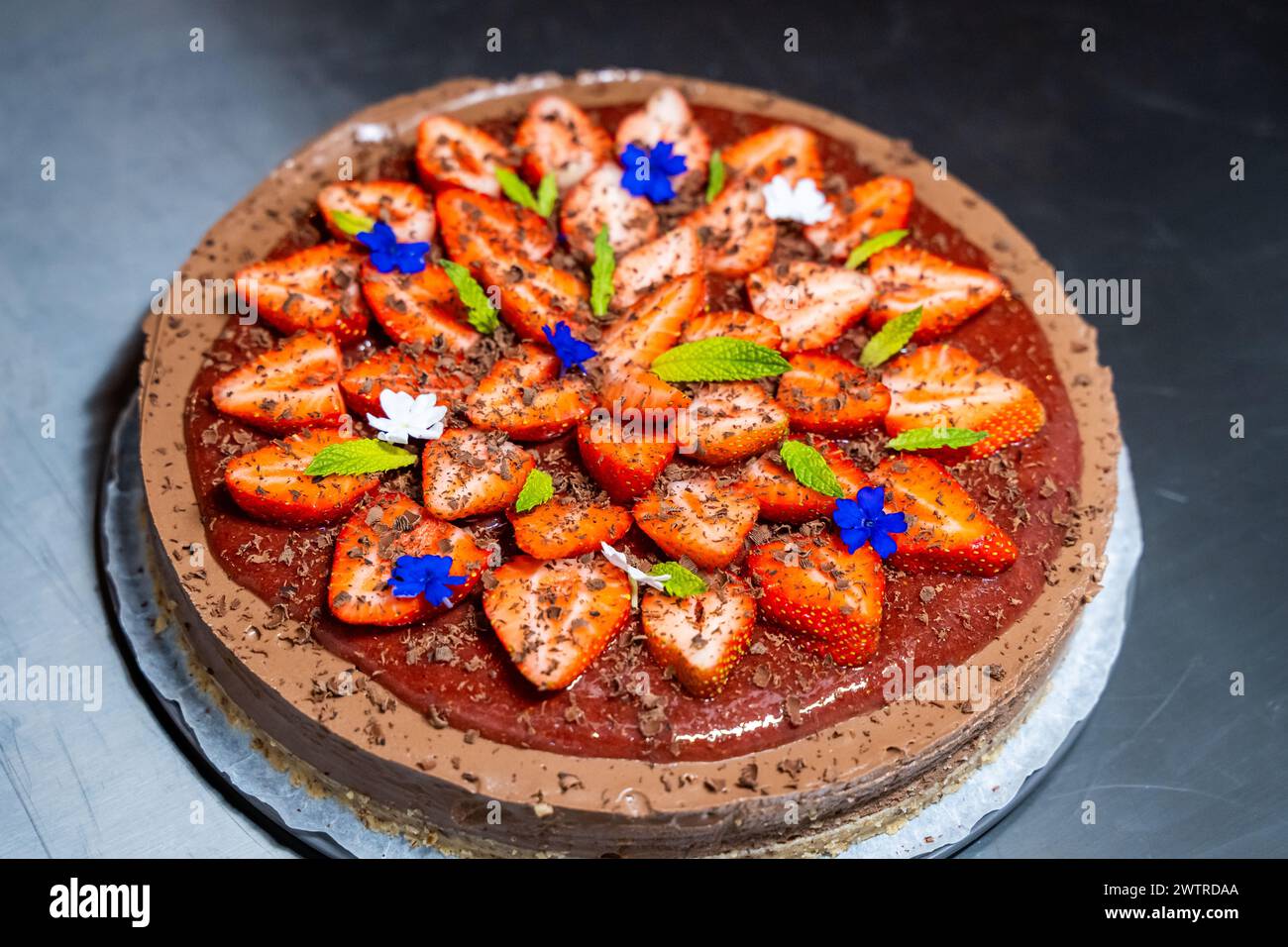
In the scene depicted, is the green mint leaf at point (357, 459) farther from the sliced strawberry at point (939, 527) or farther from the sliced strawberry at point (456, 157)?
the sliced strawberry at point (939, 527)

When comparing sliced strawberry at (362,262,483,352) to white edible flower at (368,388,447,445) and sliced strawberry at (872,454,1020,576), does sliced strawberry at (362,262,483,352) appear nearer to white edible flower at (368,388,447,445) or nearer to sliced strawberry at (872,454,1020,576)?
white edible flower at (368,388,447,445)

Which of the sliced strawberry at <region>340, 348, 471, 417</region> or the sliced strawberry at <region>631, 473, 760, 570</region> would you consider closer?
the sliced strawberry at <region>631, 473, 760, 570</region>

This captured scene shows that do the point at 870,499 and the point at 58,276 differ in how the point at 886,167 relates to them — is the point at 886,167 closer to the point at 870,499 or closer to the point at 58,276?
the point at 870,499

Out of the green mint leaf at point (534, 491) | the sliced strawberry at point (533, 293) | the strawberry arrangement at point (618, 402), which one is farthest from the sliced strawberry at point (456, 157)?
the green mint leaf at point (534, 491)

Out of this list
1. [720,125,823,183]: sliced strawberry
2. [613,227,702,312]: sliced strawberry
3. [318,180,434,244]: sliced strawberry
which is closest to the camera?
[613,227,702,312]: sliced strawberry

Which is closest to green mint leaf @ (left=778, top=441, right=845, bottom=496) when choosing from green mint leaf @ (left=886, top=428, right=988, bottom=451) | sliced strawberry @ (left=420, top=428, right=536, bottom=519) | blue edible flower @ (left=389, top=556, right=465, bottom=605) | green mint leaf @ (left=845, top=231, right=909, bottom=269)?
green mint leaf @ (left=886, top=428, right=988, bottom=451)
